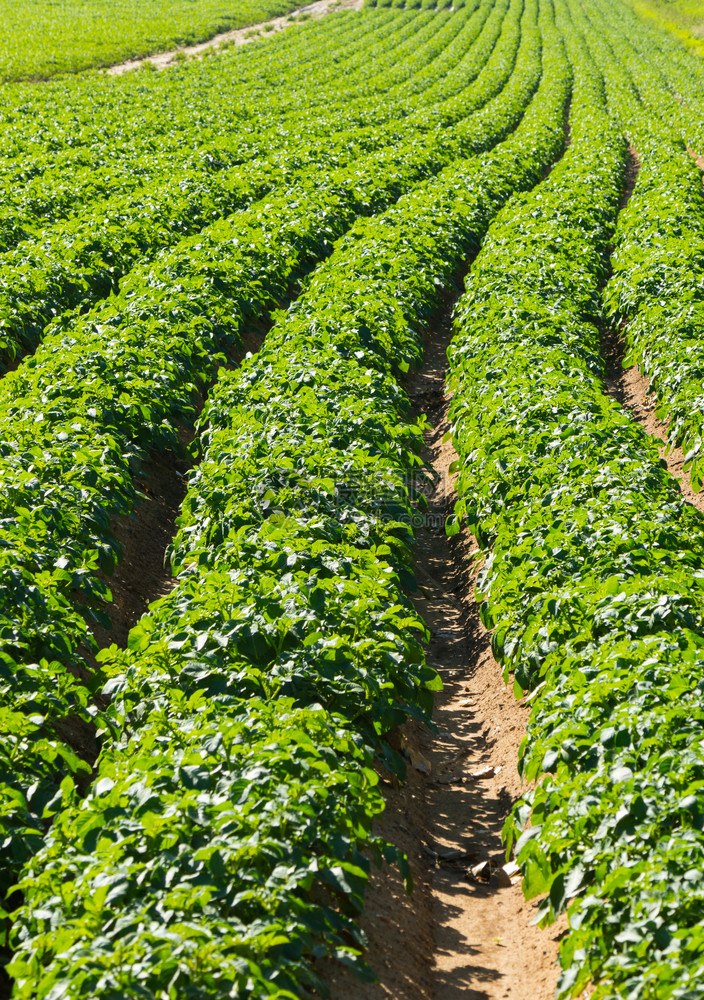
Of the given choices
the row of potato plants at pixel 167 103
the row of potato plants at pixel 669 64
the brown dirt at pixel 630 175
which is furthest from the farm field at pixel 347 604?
the row of potato plants at pixel 669 64

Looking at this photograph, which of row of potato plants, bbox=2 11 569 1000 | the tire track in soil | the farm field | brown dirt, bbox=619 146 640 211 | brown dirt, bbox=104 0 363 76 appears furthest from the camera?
brown dirt, bbox=104 0 363 76

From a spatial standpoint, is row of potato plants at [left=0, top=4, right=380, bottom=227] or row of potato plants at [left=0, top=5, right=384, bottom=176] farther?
row of potato plants at [left=0, top=5, right=384, bottom=176]

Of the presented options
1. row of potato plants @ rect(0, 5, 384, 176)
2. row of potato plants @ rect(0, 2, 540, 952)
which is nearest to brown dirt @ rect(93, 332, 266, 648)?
row of potato plants @ rect(0, 2, 540, 952)

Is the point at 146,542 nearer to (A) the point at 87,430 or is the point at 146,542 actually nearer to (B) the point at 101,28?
(A) the point at 87,430

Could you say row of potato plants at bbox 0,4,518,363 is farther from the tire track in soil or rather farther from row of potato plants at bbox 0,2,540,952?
the tire track in soil

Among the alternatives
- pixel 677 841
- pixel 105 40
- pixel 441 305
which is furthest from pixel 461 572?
pixel 105 40

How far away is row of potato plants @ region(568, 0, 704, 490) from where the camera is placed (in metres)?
10.2

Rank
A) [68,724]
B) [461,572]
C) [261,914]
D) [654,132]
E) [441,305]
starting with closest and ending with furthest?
[261,914] → [68,724] → [461,572] → [441,305] → [654,132]

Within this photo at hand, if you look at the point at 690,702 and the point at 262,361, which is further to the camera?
the point at 262,361

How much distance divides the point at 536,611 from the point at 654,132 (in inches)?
1003

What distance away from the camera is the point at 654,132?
88.0ft

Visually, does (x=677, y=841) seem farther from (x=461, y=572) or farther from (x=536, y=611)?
(x=461, y=572)

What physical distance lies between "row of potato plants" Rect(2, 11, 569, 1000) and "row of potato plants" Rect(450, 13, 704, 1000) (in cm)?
85

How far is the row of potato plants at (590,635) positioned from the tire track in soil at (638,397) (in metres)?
0.95
